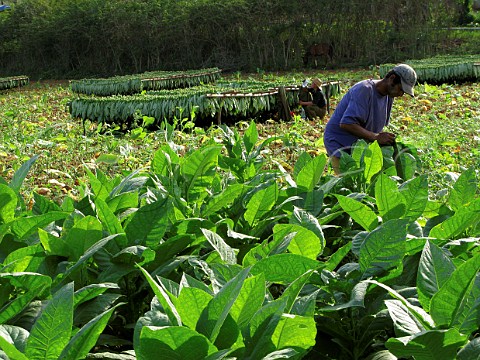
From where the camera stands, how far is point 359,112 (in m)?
4.95

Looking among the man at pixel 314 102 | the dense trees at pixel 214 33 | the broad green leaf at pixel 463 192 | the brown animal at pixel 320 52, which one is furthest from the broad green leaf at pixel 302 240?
the brown animal at pixel 320 52

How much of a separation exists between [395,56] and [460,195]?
24898 millimetres

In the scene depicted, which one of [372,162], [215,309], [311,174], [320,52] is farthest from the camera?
[320,52]

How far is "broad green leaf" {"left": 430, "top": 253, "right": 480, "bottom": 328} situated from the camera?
3.42 feet

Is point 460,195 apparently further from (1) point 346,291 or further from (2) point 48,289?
(2) point 48,289

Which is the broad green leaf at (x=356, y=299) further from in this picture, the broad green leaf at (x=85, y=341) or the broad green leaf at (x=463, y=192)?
the broad green leaf at (x=463, y=192)

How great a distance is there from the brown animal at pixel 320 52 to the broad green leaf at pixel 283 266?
26174mm

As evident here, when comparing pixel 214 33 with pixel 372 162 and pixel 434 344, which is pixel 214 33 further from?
pixel 434 344

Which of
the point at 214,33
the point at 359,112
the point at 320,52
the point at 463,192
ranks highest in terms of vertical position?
the point at 463,192

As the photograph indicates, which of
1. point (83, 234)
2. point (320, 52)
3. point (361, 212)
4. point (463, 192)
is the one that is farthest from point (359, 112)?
point (320, 52)

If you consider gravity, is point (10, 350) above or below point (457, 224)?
above

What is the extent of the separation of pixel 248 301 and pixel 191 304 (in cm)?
9

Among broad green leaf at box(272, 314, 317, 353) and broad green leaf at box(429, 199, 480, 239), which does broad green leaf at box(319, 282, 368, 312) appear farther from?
broad green leaf at box(429, 199, 480, 239)

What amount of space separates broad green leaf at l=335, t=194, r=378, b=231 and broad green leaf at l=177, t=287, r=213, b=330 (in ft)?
1.94
